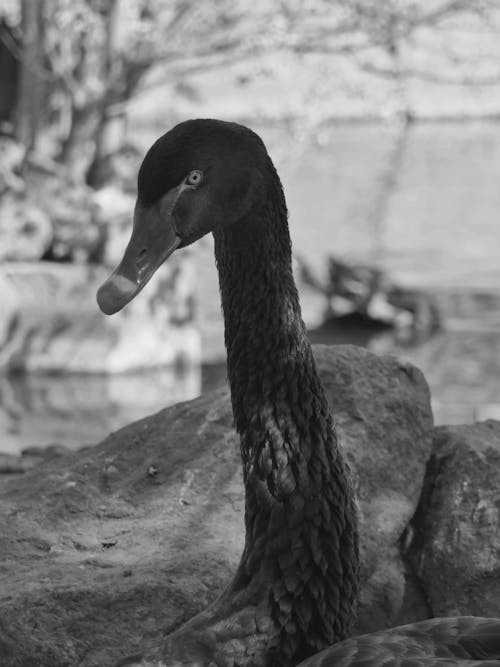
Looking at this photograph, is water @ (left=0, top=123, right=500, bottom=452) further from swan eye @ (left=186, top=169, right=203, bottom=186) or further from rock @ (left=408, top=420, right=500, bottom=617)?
swan eye @ (left=186, top=169, right=203, bottom=186)

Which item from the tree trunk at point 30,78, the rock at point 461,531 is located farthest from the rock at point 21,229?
the rock at point 461,531

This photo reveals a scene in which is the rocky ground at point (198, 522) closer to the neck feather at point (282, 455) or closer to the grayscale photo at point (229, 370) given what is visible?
the grayscale photo at point (229, 370)

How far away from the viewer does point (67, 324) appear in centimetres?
1056

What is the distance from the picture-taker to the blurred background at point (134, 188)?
34.3 ft

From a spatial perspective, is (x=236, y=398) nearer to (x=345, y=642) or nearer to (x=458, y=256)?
(x=345, y=642)

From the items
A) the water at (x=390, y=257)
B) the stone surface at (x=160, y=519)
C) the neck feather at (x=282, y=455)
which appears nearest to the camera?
the neck feather at (x=282, y=455)

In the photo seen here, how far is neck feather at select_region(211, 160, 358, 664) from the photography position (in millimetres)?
→ 2955

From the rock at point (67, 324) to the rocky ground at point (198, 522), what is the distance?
6.39m

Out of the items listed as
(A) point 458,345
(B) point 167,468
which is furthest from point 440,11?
(B) point 167,468

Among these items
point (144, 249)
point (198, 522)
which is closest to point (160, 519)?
point (198, 522)

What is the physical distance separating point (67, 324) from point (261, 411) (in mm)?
7717

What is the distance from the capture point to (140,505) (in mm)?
3828

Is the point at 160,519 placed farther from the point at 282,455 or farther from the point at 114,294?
the point at 114,294

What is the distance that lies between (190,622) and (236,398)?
0.55m
